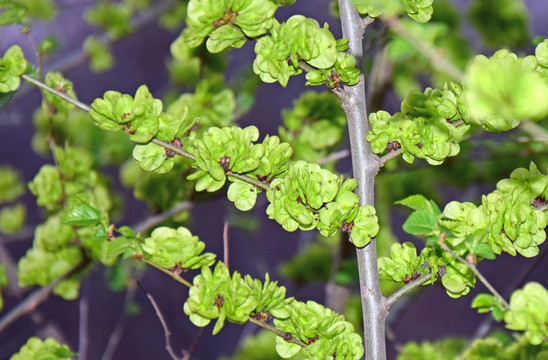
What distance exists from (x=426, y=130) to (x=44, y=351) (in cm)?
50

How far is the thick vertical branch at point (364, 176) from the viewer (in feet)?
1.84

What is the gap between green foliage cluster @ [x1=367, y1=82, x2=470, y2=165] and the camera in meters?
0.55

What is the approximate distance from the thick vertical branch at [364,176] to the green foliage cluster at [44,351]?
341 mm

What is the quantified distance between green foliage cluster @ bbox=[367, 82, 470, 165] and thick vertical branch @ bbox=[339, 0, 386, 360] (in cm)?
2

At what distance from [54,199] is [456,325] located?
7.57 feet

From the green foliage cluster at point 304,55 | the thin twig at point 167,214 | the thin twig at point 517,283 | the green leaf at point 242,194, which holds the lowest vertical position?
the thin twig at point 517,283

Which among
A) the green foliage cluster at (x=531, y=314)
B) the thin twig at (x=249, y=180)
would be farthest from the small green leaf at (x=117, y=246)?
the green foliage cluster at (x=531, y=314)

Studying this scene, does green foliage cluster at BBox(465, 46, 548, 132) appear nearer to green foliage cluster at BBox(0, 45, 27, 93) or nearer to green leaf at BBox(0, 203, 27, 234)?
green foliage cluster at BBox(0, 45, 27, 93)

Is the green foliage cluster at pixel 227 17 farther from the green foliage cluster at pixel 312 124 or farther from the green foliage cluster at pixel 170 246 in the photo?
the green foliage cluster at pixel 312 124

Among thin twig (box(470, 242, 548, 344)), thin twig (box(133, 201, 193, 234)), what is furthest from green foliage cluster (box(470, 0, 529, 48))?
thin twig (box(133, 201, 193, 234))

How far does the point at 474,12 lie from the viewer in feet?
4.58

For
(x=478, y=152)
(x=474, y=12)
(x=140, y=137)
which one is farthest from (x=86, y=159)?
(x=474, y=12)

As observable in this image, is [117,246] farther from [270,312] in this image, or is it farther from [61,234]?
[61,234]

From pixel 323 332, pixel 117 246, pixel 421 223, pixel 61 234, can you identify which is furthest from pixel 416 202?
pixel 61 234
